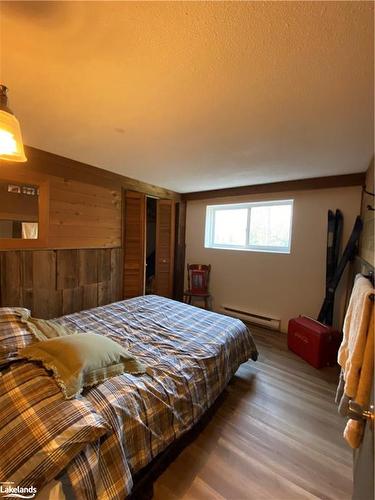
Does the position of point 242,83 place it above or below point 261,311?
above

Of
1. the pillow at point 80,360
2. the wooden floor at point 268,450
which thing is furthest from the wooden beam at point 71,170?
the wooden floor at point 268,450

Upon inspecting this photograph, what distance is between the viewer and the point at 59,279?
8.43 ft

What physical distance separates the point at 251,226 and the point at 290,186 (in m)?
0.87

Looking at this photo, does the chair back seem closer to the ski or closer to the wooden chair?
the wooden chair

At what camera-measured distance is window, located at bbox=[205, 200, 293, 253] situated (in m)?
3.39

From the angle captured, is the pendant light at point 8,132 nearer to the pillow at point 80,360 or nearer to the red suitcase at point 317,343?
the pillow at point 80,360

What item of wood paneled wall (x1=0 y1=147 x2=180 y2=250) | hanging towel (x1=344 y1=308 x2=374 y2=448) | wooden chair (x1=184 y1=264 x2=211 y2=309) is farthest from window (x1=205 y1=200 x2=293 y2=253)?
hanging towel (x1=344 y1=308 x2=374 y2=448)

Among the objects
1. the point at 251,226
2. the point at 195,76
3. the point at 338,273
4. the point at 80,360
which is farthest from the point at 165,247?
the point at 195,76

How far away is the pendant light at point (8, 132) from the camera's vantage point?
926 millimetres

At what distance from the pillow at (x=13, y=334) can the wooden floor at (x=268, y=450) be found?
1118mm

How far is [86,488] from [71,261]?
7.52 ft

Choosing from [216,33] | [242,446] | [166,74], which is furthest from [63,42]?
[242,446]

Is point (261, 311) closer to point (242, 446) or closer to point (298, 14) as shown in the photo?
point (242, 446)

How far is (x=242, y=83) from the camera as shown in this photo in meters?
1.19
